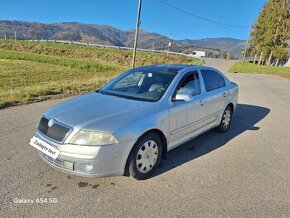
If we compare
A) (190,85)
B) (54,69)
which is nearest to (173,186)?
(190,85)

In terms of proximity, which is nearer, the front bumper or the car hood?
the front bumper

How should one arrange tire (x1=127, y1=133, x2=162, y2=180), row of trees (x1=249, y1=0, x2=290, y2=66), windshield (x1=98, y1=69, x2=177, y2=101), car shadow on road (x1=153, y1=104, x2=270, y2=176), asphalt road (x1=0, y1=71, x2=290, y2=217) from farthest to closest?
row of trees (x1=249, y1=0, x2=290, y2=66), car shadow on road (x1=153, y1=104, x2=270, y2=176), windshield (x1=98, y1=69, x2=177, y2=101), tire (x1=127, y1=133, x2=162, y2=180), asphalt road (x1=0, y1=71, x2=290, y2=217)

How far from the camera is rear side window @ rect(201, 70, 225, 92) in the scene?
5.11m

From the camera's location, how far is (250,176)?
4.03 meters

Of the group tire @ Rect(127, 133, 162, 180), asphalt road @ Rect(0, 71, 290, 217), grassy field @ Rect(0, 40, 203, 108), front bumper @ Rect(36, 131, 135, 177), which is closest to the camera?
asphalt road @ Rect(0, 71, 290, 217)

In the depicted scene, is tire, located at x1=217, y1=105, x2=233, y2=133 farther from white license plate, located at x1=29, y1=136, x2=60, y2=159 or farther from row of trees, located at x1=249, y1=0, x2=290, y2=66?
row of trees, located at x1=249, y1=0, x2=290, y2=66

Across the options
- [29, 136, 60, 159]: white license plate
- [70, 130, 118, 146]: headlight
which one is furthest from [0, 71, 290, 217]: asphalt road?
[70, 130, 118, 146]: headlight

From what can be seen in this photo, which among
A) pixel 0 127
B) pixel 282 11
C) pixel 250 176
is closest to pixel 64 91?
pixel 0 127

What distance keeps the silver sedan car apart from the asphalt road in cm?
28

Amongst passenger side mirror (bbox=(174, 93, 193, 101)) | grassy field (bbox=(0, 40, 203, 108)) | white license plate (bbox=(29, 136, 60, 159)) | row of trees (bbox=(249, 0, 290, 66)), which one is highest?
row of trees (bbox=(249, 0, 290, 66))

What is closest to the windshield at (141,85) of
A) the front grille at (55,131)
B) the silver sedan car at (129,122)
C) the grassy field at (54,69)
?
the silver sedan car at (129,122)

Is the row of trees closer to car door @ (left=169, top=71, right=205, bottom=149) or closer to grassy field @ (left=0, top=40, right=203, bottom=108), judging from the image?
grassy field @ (left=0, top=40, right=203, bottom=108)

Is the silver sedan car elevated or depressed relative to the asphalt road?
elevated

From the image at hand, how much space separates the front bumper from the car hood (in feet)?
0.86
